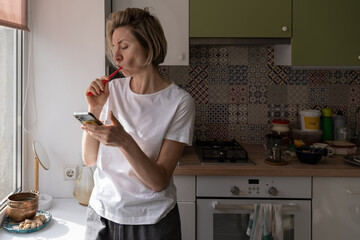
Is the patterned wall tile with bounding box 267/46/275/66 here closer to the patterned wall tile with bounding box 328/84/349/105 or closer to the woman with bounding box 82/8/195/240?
the patterned wall tile with bounding box 328/84/349/105

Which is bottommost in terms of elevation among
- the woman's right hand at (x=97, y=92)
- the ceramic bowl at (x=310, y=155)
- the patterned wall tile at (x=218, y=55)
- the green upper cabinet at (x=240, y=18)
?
the ceramic bowl at (x=310, y=155)

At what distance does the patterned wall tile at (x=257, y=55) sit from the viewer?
8.15ft

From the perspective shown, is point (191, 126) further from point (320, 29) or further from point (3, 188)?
point (320, 29)

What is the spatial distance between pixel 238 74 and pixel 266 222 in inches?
42.8

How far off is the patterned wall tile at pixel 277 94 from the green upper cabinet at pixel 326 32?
355 millimetres

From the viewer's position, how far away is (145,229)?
1.13 metres

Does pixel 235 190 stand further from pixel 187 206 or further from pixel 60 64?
pixel 60 64

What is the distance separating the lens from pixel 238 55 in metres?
2.48

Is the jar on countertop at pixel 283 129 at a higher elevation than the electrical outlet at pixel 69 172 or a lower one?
higher

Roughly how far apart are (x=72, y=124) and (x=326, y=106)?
173 cm

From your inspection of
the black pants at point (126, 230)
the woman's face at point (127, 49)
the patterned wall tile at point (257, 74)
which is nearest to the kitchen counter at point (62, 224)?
the black pants at point (126, 230)

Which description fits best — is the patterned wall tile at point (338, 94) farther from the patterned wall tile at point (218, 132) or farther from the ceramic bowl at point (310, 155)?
the patterned wall tile at point (218, 132)

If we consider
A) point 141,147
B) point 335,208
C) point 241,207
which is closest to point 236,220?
point 241,207

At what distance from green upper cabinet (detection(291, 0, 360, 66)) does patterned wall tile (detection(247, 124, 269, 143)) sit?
0.55 meters
